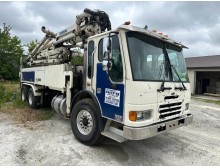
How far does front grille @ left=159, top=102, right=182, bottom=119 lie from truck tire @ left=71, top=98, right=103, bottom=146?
4.18 feet

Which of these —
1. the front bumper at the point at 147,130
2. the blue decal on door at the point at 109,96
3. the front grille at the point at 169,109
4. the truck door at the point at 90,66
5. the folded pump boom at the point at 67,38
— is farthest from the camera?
the folded pump boom at the point at 67,38

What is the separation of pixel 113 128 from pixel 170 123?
1179 mm

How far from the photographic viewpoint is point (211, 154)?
452 cm

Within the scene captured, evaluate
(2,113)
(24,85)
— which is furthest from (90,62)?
(24,85)

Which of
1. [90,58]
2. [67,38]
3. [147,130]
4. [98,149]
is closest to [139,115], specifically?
[147,130]

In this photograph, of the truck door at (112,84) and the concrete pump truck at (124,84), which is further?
the truck door at (112,84)

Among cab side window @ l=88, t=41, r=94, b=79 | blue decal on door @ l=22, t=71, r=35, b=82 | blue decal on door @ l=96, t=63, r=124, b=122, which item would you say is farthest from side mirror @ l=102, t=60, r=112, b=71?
blue decal on door @ l=22, t=71, r=35, b=82

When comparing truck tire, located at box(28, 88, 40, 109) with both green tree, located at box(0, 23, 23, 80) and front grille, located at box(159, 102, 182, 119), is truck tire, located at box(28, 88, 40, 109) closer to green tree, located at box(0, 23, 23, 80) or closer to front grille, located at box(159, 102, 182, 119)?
front grille, located at box(159, 102, 182, 119)

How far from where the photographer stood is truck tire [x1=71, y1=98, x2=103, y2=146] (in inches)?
175

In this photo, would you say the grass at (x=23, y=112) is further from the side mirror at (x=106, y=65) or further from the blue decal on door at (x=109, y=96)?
the side mirror at (x=106, y=65)

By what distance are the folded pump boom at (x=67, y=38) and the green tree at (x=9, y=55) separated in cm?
1625

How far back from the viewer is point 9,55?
24359 mm

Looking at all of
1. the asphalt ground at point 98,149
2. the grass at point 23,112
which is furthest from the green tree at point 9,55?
the asphalt ground at point 98,149

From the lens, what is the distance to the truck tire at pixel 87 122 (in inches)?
175
